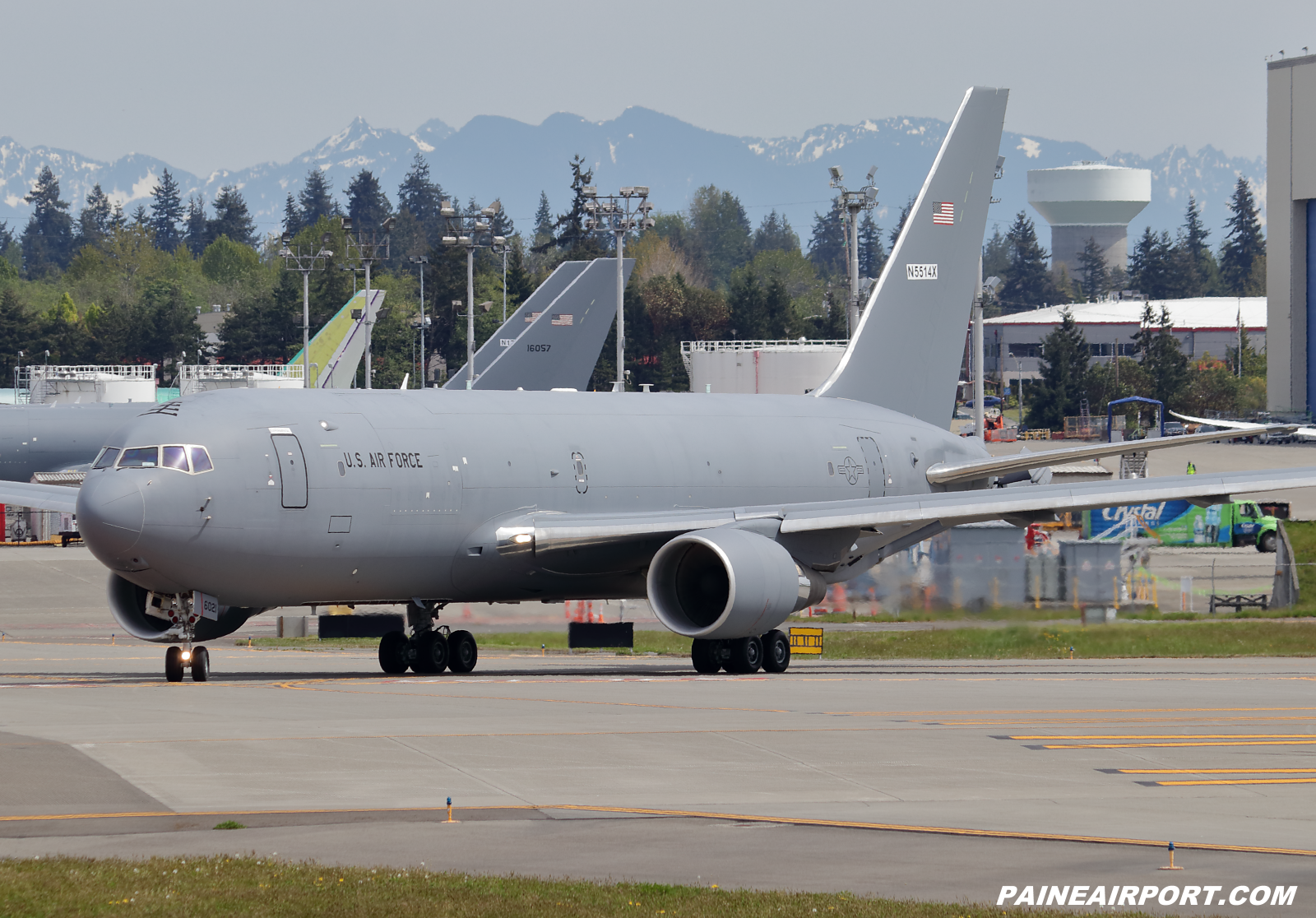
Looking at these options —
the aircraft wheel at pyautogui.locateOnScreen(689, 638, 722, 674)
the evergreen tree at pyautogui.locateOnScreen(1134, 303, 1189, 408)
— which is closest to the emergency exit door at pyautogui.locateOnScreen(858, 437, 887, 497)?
the aircraft wheel at pyautogui.locateOnScreen(689, 638, 722, 674)

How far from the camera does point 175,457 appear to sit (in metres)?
26.6

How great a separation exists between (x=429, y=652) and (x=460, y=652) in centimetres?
54

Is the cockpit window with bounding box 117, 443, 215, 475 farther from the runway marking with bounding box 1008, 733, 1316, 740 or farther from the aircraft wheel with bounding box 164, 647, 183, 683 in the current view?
the runway marking with bounding box 1008, 733, 1316, 740

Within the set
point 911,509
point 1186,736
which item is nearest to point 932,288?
point 911,509

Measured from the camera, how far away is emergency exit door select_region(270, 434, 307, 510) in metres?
27.4

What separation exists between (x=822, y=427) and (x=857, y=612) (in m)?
10.9

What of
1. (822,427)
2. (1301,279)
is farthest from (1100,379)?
(822,427)

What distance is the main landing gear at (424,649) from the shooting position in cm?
3084

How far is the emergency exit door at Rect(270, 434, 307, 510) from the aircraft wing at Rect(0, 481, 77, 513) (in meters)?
4.82

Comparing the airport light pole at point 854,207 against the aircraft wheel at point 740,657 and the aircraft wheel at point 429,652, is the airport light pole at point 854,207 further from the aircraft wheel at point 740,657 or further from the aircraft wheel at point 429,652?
the aircraft wheel at point 429,652

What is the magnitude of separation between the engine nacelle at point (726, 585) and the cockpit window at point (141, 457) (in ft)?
26.8

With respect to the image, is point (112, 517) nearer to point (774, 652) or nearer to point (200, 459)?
point (200, 459)

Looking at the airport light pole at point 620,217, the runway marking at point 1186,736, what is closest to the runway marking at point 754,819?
the runway marking at point 1186,736

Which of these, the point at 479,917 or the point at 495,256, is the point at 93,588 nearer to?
the point at 479,917
